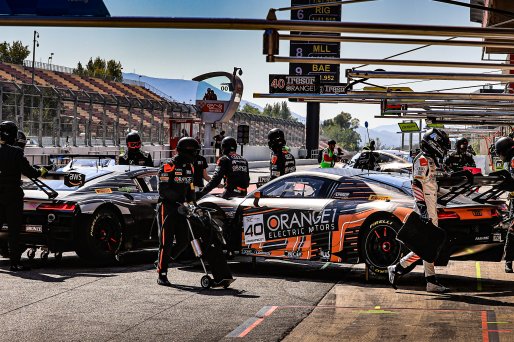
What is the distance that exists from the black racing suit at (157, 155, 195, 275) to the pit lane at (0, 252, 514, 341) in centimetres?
52

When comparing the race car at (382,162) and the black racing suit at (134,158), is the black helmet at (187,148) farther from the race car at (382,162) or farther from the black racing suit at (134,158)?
the race car at (382,162)

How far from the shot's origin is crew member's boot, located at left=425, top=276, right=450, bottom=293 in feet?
33.9

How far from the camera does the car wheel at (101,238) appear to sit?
12.2 metres

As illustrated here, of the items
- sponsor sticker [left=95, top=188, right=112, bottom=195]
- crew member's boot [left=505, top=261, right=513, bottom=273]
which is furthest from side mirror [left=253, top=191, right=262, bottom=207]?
crew member's boot [left=505, top=261, right=513, bottom=273]

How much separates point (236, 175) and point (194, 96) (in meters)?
42.8

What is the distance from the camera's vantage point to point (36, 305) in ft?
30.3

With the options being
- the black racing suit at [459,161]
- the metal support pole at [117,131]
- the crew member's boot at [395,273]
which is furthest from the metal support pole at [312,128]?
the crew member's boot at [395,273]

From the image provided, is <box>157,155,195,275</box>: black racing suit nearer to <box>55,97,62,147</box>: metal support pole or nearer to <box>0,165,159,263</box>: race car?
<box>0,165,159,263</box>: race car

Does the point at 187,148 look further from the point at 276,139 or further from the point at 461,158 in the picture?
the point at 461,158

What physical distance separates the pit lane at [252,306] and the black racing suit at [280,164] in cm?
394

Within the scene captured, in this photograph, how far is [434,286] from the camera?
34.0 feet

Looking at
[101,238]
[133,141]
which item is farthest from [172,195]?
[133,141]

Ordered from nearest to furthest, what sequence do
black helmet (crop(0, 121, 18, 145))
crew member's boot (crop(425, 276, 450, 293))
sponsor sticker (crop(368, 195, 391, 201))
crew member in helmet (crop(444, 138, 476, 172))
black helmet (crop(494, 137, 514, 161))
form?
crew member's boot (crop(425, 276, 450, 293)) → sponsor sticker (crop(368, 195, 391, 201)) → black helmet (crop(0, 121, 18, 145)) → black helmet (crop(494, 137, 514, 161)) → crew member in helmet (crop(444, 138, 476, 172))

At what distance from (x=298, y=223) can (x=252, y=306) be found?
2.40m
